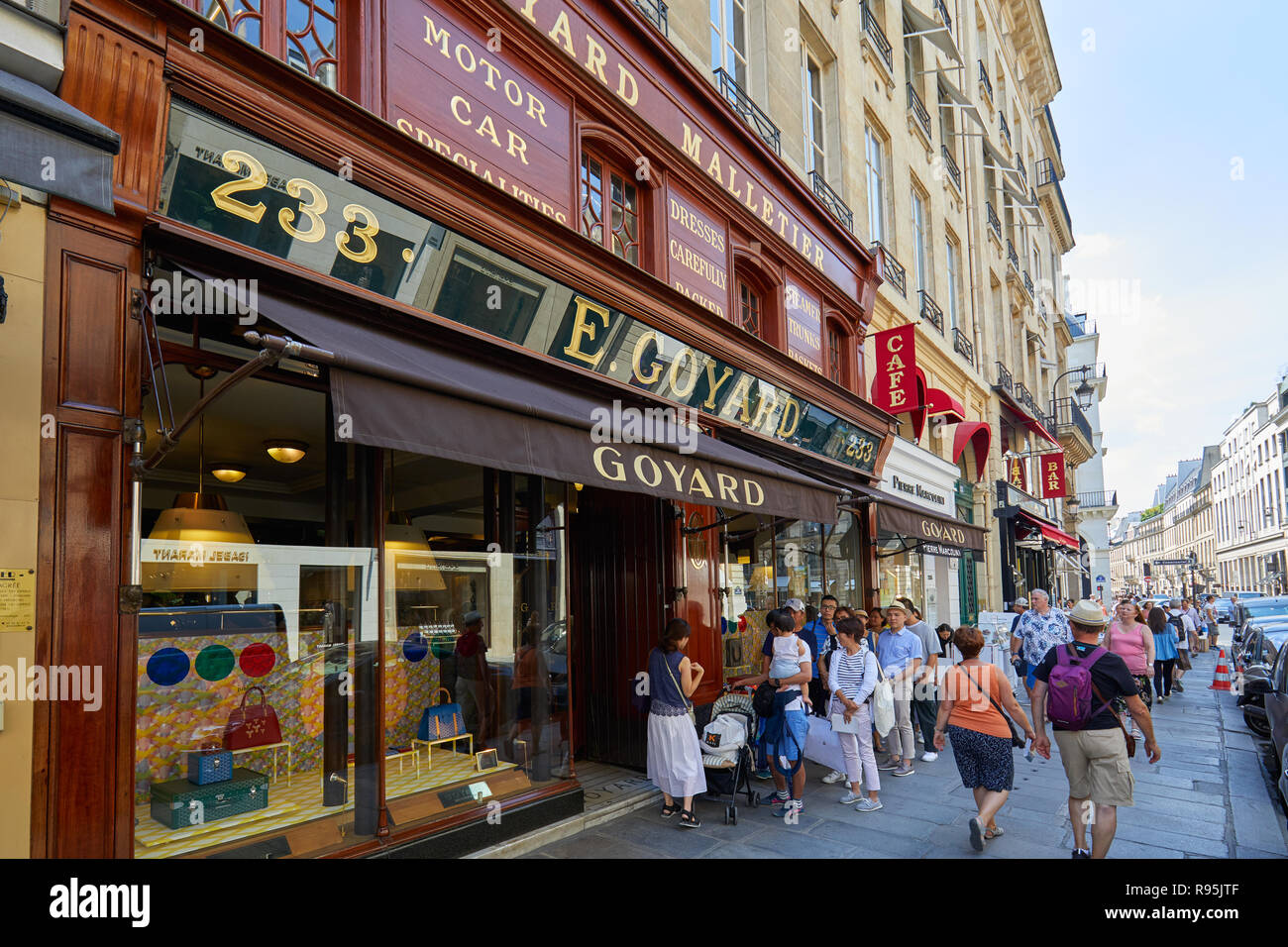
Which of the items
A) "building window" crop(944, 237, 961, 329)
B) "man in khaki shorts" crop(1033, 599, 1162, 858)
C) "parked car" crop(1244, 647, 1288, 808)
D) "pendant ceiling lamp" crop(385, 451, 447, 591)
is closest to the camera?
"man in khaki shorts" crop(1033, 599, 1162, 858)

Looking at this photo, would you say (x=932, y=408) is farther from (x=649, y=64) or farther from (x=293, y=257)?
(x=293, y=257)

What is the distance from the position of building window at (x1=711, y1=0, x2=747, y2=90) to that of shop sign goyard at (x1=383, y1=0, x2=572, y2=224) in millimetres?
4730

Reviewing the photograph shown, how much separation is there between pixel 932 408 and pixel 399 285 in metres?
13.0

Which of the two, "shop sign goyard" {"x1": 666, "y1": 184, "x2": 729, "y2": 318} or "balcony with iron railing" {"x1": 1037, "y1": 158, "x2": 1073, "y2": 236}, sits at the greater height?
"balcony with iron railing" {"x1": 1037, "y1": 158, "x2": 1073, "y2": 236}

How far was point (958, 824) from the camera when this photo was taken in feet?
21.7

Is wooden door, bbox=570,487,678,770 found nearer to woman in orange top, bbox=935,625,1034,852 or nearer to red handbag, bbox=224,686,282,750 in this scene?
woman in orange top, bbox=935,625,1034,852

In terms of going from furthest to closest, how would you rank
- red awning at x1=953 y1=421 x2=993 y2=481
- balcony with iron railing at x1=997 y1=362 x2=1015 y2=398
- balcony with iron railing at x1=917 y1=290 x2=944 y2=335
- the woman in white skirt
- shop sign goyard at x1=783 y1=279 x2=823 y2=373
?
1. balcony with iron railing at x1=997 y1=362 x2=1015 y2=398
2. red awning at x1=953 y1=421 x2=993 y2=481
3. balcony with iron railing at x1=917 y1=290 x2=944 y2=335
4. shop sign goyard at x1=783 y1=279 x2=823 y2=373
5. the woman in white skirt

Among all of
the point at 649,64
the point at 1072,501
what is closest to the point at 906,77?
the point at 649,64

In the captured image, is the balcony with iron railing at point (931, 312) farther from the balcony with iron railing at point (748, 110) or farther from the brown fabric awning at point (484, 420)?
the brown fabric awning at point (484, 420)

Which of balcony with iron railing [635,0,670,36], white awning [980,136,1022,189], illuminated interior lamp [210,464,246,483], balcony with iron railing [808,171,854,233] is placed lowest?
illuminated interior lamp [210,464,246,483]

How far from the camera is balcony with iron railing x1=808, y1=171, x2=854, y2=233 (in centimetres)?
1335

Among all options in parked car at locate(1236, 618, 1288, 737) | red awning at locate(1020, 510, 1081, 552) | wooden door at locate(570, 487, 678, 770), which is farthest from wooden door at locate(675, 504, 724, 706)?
red awning at locate(1020, 510, 1081, 552)

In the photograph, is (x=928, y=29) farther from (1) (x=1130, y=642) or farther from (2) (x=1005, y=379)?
(1) (x=1130, y=642)

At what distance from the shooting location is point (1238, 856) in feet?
18.9
